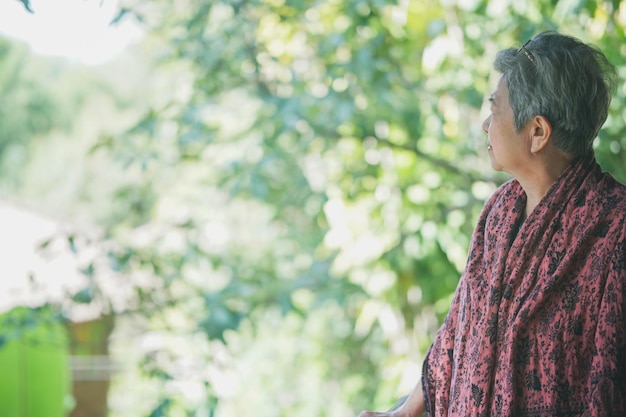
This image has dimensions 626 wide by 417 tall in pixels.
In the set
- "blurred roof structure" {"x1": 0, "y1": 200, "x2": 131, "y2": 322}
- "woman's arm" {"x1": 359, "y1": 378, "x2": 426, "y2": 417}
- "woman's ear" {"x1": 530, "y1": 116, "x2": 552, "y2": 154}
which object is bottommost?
"woman's arm" {"x1": 359, "y1": 378, "x2": 426, "y2": 417}

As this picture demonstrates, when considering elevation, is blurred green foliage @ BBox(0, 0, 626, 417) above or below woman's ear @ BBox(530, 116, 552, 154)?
above

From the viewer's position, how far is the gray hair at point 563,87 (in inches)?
49.9

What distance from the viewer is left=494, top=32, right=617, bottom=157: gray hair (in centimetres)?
127

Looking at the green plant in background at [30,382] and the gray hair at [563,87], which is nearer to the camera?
the gray hair at [563,87]

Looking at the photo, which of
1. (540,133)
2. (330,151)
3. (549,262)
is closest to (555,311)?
(549,262)

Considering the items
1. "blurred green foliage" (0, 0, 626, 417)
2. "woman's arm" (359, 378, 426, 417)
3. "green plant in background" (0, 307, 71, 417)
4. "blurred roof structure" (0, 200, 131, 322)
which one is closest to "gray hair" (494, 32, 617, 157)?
"woman's arm" (359, 378, 426, 417)

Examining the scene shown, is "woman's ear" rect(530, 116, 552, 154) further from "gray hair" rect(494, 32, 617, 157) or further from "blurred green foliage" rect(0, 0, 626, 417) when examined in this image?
"blurred green foliage" rect(0, 0, 626, 417)

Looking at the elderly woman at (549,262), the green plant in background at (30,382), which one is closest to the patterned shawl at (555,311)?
the elderly woman at (549,262)

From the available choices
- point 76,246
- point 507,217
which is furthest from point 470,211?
point 507,217

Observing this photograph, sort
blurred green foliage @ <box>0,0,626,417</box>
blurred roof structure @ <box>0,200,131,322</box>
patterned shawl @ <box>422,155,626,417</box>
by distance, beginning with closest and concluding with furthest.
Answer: patterned shawl @ <box>422,155,626,417</box>
blurred roof structure @ <box>0,200,131,322</box>
blurred green foliage @ <box>0,0,626,417</box>

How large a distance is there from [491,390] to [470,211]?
1844mm

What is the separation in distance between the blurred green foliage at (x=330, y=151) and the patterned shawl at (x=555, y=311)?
143 centimetres

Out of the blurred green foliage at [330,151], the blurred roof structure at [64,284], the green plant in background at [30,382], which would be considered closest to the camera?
the blurred roof structure at [64,284]

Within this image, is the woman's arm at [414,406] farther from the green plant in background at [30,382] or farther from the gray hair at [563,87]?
the green plant in background at [30,382]
